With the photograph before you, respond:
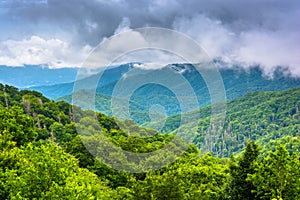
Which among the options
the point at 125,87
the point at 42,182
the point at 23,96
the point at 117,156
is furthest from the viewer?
the point at 23,96

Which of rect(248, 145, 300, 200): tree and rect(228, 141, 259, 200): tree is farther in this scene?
rect(228, 141, 259, 200): tree

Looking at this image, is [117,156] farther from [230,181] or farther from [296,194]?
[296,194]

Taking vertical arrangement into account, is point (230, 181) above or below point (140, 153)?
below

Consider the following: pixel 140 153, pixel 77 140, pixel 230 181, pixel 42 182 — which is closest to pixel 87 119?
pixel 77 140

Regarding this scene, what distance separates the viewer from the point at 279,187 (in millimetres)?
34312

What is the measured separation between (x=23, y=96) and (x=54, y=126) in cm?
2874

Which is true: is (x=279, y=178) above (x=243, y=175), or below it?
below

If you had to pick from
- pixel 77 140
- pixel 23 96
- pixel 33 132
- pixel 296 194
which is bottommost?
pixel 296 194

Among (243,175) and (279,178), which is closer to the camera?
(279,178)

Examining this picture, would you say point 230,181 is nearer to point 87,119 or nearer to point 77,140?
point 77,140

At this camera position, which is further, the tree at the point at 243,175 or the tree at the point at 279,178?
the tree at the point at 243,175

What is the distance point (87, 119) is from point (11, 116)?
2288 inches

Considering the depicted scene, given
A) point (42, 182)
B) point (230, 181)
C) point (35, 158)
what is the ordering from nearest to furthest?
1. point (42, 182)
2. point (35, 158)
3. point (230, 181)

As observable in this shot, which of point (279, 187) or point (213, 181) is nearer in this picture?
point (279, 187)
